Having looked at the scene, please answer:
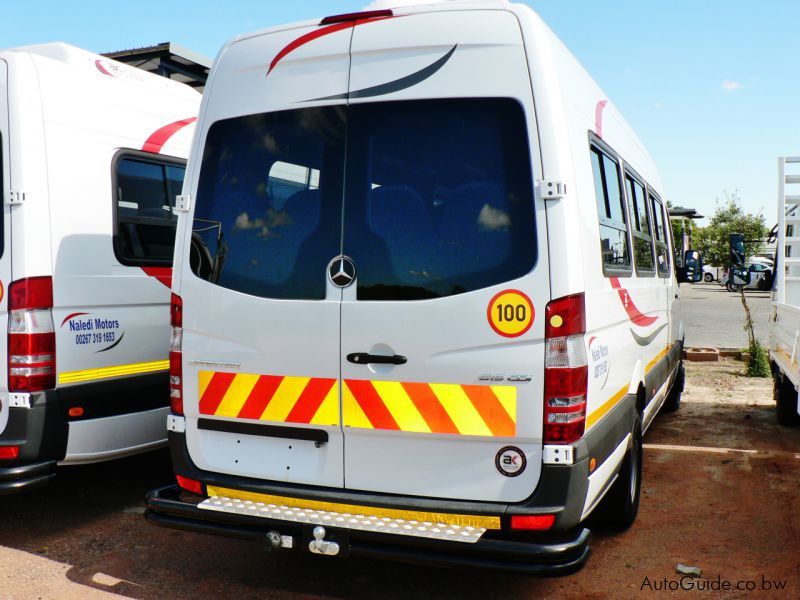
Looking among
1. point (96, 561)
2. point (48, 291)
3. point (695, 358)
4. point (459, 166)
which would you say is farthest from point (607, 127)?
→ point (695, 358)

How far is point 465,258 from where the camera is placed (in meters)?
3.27

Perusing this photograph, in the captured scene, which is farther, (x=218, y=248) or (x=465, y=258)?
(x=218, y=248)

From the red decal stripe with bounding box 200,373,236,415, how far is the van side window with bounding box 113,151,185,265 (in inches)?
69.0

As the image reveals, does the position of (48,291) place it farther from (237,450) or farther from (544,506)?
(544,506)

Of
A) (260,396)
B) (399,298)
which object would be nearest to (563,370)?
(399,298)

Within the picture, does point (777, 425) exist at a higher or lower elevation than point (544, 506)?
lower

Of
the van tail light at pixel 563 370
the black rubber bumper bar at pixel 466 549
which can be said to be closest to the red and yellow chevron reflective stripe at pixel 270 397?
the black rubber bumper bar at pixel 466 549

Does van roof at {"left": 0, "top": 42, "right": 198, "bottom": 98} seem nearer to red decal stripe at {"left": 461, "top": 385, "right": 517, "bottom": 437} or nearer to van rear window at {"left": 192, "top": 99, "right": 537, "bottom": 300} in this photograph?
van rear window at {"left": 192, "top": 99, "right": 537, "bottom": 300}

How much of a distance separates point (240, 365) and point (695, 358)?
10.6 meters

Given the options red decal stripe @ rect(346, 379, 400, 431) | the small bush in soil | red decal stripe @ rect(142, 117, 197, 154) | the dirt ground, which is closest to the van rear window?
red decal stripe @ rect(346, 379, 400, 431)

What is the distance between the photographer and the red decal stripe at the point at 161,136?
5468 millimetres

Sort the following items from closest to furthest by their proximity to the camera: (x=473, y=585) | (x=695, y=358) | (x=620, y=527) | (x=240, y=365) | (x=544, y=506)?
(x=544, y=506)
(x=240, y=365)
(x=473, y=585)
(x=620, y=527)
(x=695, y=358)

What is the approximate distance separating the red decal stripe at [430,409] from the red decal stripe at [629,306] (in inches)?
47.1

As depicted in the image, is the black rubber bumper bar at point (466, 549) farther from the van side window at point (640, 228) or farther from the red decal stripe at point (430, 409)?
the van side window at point (640, 228)
